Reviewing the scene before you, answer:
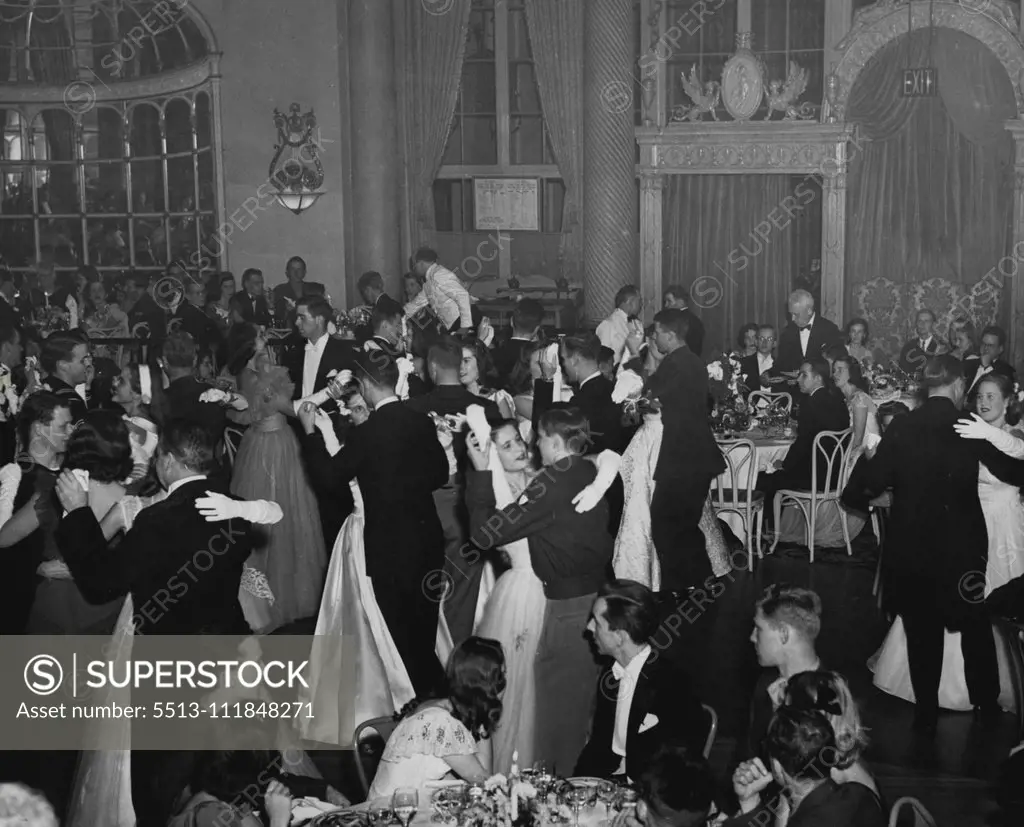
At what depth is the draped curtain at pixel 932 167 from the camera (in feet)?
38.9

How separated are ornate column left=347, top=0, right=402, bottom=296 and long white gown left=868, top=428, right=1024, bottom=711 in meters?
7.81

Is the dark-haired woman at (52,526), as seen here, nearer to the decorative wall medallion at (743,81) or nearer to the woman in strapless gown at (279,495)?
the woman in strapless gown at (279,495)

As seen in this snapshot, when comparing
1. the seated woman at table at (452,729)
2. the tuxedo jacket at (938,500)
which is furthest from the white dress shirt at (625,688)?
the tuxedo jacket at (938,500)

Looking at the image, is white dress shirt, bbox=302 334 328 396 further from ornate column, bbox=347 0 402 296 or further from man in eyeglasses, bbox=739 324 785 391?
ornate column, bbox=347 0 402 296

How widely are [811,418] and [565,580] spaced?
3.37m

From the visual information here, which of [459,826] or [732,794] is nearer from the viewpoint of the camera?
[459,826]

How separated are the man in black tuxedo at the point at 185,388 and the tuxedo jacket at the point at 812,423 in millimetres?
3347

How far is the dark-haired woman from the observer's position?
4.32 meters

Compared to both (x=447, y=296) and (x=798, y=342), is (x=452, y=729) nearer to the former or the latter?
(x=447, y=296)

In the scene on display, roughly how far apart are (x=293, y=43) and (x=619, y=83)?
3164 millimetres

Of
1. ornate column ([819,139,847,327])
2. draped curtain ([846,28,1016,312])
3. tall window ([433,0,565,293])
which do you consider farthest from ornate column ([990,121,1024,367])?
tall window ([433,0,565,293])

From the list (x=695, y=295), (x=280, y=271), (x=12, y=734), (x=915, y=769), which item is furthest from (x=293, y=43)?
(x=915, y=769)

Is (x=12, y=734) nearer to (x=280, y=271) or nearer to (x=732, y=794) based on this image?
(x=732, y=794)

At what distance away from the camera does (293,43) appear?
40.7 feet
